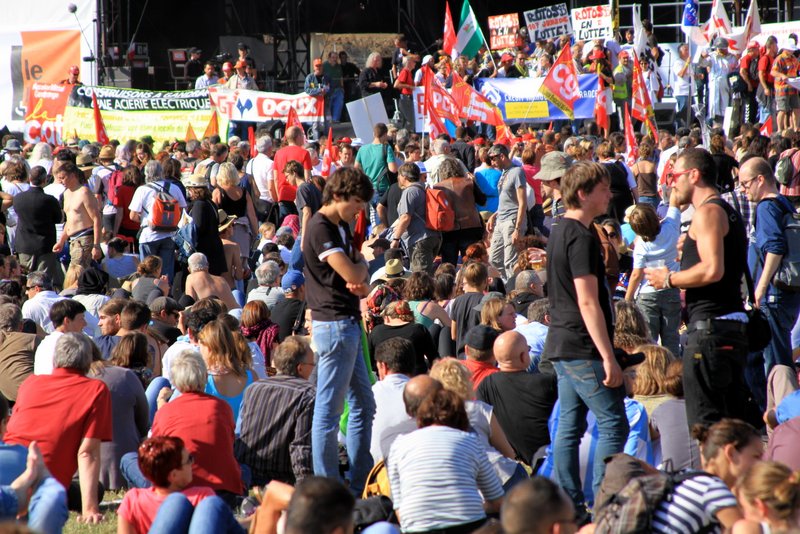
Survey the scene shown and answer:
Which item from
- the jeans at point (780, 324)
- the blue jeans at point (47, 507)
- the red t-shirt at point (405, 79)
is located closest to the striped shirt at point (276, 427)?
the blue jeans at point (47, 507)

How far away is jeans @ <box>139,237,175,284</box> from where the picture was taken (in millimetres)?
10406

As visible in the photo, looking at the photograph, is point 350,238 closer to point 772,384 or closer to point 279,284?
point 772,384

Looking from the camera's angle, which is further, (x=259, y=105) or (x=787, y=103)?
(x=787, y=103)

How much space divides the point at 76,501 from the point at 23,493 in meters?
1.88

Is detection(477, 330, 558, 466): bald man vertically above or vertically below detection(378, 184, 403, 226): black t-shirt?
below

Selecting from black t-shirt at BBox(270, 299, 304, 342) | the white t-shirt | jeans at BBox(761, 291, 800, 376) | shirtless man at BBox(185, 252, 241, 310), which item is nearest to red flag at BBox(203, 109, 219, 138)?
the white t-shirt

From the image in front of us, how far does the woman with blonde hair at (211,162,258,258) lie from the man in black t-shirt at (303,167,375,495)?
5.90 metres

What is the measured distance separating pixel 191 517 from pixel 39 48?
731 inches

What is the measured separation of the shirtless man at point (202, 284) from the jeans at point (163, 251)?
1333 mm

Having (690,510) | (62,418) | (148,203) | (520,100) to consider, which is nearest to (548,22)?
(520,100)

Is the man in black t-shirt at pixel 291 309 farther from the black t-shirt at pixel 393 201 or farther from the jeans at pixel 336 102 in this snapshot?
the jeans at pixel 336 102

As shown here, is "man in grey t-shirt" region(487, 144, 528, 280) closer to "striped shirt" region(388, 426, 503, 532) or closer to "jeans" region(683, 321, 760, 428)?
"jeans" region(683, 321, 760, 428)

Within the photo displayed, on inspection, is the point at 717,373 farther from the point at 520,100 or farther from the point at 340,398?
the point at 520,100

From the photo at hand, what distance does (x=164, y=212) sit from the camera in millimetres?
10367
